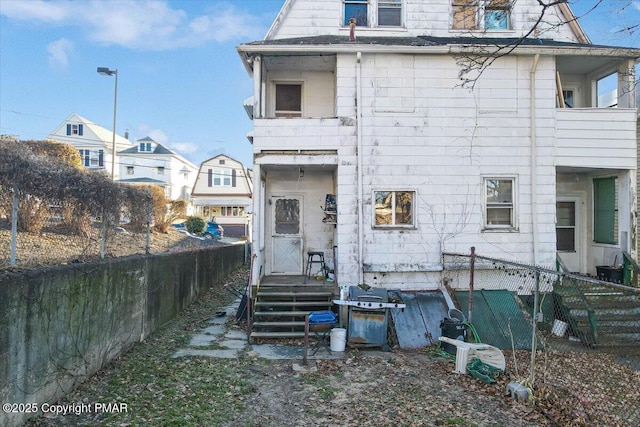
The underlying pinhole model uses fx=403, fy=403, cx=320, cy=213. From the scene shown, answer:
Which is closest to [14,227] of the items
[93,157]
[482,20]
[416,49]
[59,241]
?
[59,241]

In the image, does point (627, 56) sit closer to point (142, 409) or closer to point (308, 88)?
point (308, 88)

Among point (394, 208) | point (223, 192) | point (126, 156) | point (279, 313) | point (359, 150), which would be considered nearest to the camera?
point (279, 313)

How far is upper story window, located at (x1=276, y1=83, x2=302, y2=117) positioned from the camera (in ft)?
36.0

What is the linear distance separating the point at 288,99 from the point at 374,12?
3213 millimetres

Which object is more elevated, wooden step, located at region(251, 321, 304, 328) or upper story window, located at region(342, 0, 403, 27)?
upper story window, located at region(342, 0, 403, 27)

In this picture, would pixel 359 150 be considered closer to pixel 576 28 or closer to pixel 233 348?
pixel 233 348

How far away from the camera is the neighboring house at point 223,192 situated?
4031 cm

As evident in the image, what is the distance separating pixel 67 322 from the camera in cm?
525

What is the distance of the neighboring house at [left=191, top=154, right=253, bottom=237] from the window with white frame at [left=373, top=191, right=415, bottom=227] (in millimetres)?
31536

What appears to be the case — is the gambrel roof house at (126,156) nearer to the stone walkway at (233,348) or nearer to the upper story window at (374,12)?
the upper story window at (374,12)

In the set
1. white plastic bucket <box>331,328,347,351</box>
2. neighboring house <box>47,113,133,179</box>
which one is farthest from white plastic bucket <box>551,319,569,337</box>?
neighboring house <box>47,113,133,179</box>

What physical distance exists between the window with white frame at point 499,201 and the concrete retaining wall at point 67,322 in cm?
774

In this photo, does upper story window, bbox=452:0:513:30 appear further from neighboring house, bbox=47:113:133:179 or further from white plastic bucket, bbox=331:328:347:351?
neighboring house, bbox=47:113:133:179

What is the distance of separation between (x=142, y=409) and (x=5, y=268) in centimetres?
230
